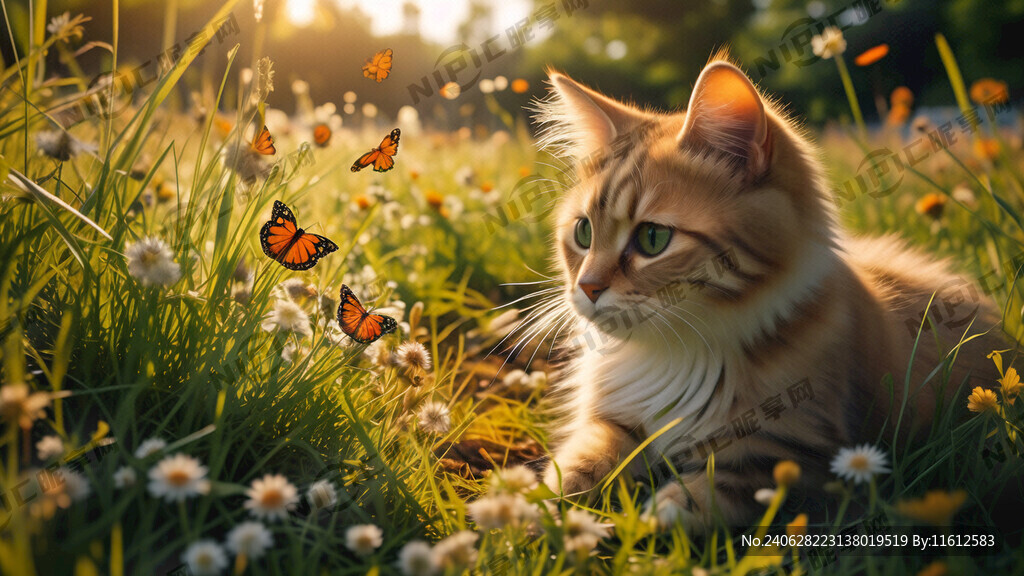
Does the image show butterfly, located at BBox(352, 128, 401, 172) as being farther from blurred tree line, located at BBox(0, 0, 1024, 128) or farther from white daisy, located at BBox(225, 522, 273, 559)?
blurred tree line, located at BBox(0, 0, 1024, 128)

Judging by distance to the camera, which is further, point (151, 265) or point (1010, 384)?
point (1010, 384)

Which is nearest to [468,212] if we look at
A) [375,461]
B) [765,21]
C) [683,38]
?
[375,461]

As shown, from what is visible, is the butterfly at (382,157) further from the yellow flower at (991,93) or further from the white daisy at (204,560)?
the yellow flower at (991,93)

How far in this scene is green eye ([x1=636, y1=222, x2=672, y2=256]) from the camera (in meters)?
1.58

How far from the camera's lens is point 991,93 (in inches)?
98.3

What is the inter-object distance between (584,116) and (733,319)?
2.55 ft

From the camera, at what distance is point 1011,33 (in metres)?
12.5

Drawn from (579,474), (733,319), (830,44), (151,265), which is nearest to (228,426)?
(151,265)

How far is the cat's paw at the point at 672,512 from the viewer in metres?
1.26

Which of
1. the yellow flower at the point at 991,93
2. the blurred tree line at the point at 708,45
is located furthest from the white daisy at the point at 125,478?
the blurred tree line at the point at 708,45

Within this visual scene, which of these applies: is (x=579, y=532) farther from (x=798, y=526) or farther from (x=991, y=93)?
(x=991, y=93)

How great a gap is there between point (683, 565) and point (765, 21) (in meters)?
15.1

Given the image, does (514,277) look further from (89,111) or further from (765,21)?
(765,21)

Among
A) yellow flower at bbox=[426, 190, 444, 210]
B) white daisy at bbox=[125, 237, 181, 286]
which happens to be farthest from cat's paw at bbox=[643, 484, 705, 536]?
yellow flower at bbox=[426, 190, 444, 210]
